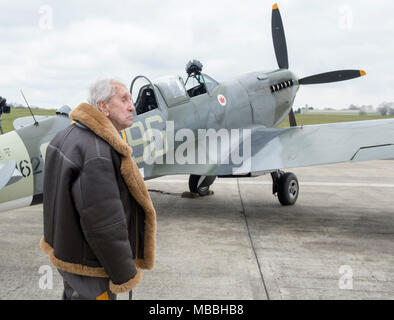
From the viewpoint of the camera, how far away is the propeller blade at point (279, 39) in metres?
9.95

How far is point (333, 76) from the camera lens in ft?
31.1

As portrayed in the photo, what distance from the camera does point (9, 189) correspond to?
4.16 metres

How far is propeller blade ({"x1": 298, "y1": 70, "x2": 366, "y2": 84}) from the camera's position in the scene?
9242 millimetres

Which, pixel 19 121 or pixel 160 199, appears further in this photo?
pixel 160 199

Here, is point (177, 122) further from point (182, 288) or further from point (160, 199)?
point (182, 288)

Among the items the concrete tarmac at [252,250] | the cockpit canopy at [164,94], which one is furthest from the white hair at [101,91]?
the cockpit canopy at [164,94]

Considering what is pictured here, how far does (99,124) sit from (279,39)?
9.24 metres

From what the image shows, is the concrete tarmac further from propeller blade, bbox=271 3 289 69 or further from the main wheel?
propeller blade, bbox=271 3 289 69
